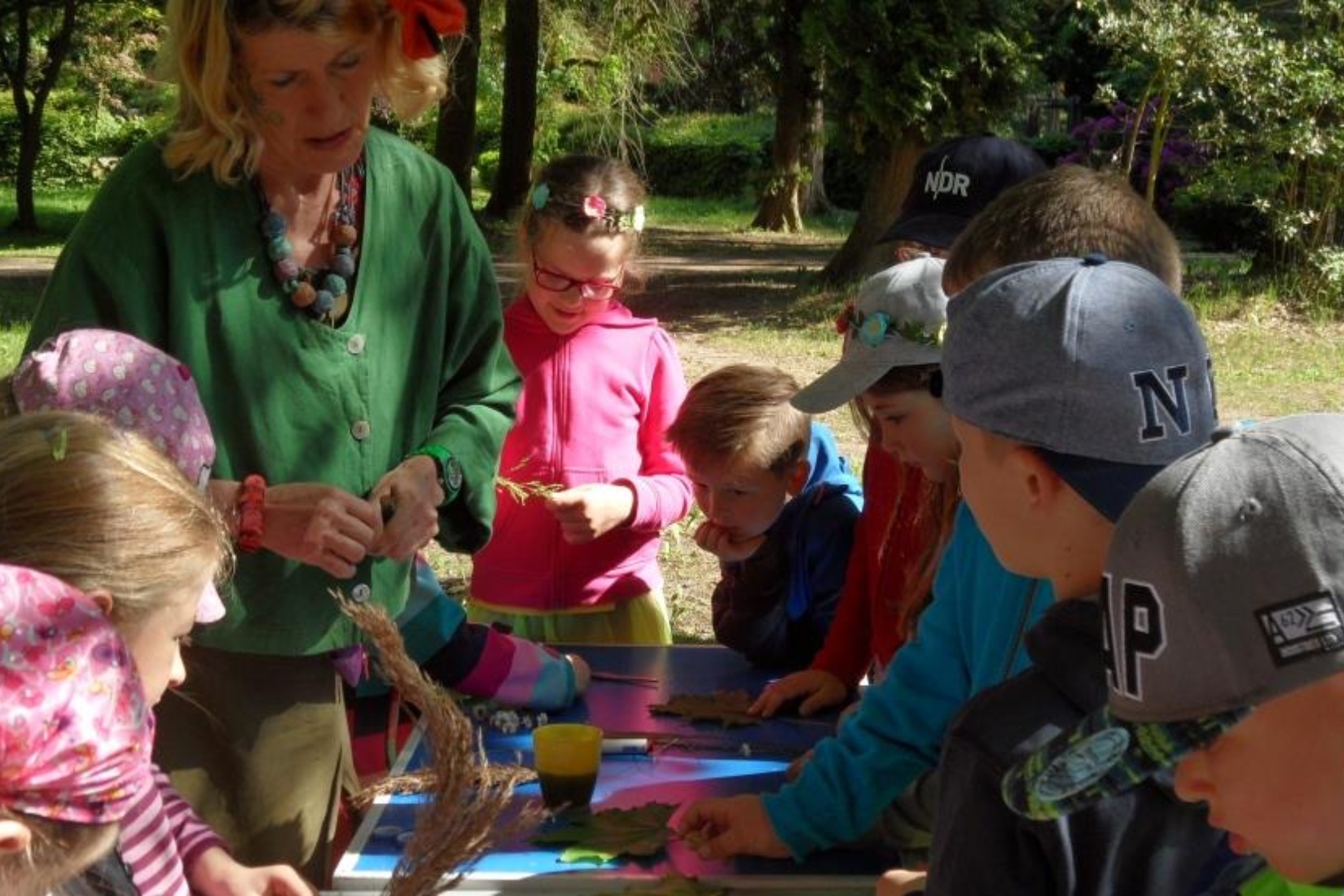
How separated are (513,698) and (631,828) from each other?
2.08ft

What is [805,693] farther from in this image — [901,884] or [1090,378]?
[1090,378]

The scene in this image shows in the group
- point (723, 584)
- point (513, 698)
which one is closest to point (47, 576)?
point (513, 698)

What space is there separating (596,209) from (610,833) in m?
1.67

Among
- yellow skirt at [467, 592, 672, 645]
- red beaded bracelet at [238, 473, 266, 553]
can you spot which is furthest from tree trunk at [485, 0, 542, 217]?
red beaded bracelet at [238, 473, 266, 553]

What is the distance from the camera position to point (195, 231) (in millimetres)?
2602

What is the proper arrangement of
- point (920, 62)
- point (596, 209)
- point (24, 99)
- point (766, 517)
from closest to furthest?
point (766, 517) < point (596, 209) < point (920, 62) < point (24, 99)

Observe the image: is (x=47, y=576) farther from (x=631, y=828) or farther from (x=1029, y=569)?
(x=631, y=828)

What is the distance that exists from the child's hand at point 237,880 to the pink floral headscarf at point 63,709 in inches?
30.3

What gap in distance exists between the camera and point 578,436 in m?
3.78

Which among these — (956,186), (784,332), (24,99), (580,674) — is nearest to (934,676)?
(580,674)

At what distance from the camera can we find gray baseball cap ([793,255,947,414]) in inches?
106

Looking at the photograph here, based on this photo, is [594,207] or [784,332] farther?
[784,332]

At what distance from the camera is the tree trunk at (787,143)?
17.7 meters

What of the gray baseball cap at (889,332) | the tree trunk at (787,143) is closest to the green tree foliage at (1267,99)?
the tree trunk at (787,143)
